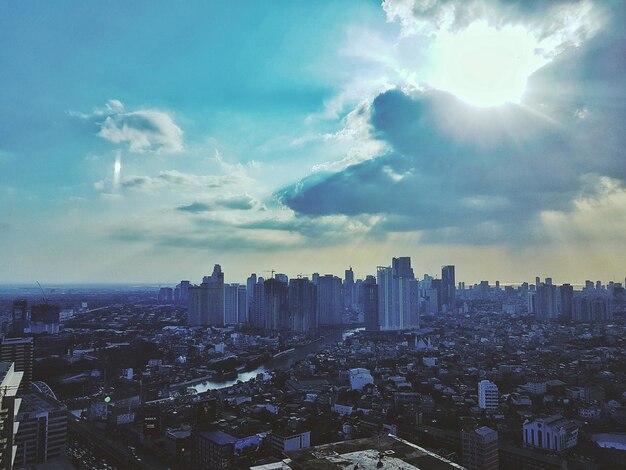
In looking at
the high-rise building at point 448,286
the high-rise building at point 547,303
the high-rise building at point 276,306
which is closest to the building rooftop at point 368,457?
the high-rise building at point 276,306

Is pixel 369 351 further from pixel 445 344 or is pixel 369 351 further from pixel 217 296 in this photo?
pixel 217 296

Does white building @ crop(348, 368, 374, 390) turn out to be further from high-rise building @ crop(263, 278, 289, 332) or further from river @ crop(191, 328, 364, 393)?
high-rise building @ crop(263, 278, 289, 332)

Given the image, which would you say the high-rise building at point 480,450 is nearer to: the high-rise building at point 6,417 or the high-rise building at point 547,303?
the high-rise building at point 6,417

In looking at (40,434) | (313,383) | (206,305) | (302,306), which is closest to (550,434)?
(313,383)

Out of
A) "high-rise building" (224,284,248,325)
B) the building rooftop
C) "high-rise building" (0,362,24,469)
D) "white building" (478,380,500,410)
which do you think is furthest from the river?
the building rooftop

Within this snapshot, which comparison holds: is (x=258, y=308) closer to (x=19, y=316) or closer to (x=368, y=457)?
(x=19, y=316)
